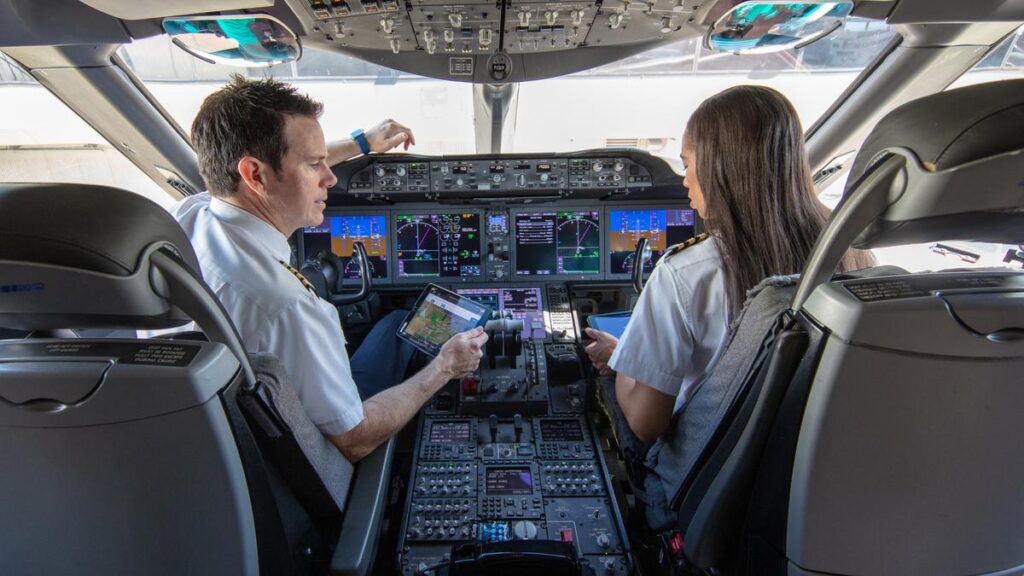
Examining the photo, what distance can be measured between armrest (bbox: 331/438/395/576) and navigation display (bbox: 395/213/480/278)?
1.51 metres

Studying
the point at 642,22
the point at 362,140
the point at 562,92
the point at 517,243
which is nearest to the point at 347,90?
the point at 562,92

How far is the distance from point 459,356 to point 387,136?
1191mm

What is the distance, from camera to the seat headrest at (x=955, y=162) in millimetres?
610

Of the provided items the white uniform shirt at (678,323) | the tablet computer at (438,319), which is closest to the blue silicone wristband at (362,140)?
the tablet computer at (438,319)

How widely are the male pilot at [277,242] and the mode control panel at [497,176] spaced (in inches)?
37.8

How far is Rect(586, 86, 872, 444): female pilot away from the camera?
3.92 feet

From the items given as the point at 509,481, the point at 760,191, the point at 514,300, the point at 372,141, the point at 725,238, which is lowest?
the point at 509,481

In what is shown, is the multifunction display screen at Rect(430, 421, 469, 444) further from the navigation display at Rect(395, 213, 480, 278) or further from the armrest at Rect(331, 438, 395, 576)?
the navigation display at Rect(395, 213, 480, 278)

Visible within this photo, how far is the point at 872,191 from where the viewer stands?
0.70 meters

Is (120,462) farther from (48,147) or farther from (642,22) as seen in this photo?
(48,147)

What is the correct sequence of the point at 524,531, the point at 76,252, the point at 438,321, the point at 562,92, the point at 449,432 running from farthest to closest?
the point at 562,92 → the point at 438,321 → the point at 449,432 → the point at 524,531 → the point at 76,252

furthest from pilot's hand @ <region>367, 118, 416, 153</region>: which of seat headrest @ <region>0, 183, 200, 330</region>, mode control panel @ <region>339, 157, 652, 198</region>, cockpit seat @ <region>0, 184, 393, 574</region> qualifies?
seat headrest @ <region>0, 183, 200, 330</region>

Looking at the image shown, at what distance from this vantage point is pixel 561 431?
6.64 ft

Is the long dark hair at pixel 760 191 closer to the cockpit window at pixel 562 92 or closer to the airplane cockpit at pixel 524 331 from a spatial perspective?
the airplane cockpit at pixel 524 331
